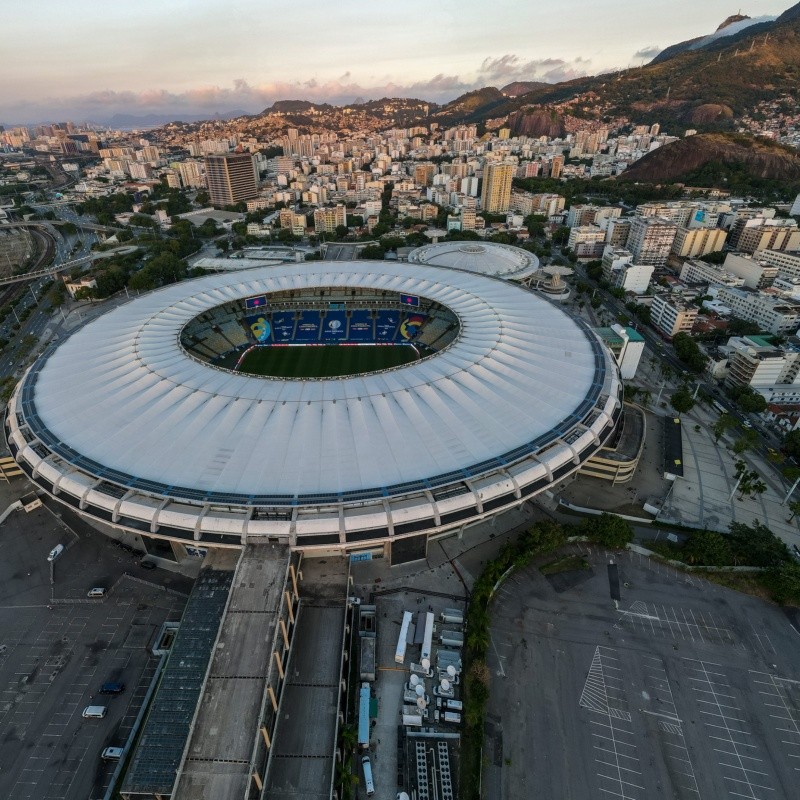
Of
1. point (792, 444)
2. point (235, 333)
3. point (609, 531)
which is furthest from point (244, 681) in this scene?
point (792, 444)

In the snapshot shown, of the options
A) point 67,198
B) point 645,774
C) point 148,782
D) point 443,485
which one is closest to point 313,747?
point 148,782

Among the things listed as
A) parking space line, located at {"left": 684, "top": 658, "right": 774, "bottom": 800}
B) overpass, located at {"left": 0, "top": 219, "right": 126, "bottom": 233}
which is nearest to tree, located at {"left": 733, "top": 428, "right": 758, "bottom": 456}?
parking space line, located at {"left": 684, "top": 658, "right": 774, "bottom": 800}

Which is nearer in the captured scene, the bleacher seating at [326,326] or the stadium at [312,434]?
the stadium at [312,434]

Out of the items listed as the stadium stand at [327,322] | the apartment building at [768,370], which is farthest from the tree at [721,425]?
the stadium stand at [327,322]

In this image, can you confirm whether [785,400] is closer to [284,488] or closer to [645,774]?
[645,774]

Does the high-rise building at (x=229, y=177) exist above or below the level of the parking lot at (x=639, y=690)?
above

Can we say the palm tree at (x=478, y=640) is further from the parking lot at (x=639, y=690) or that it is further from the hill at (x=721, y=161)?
the hill at (x=721, y=161)
